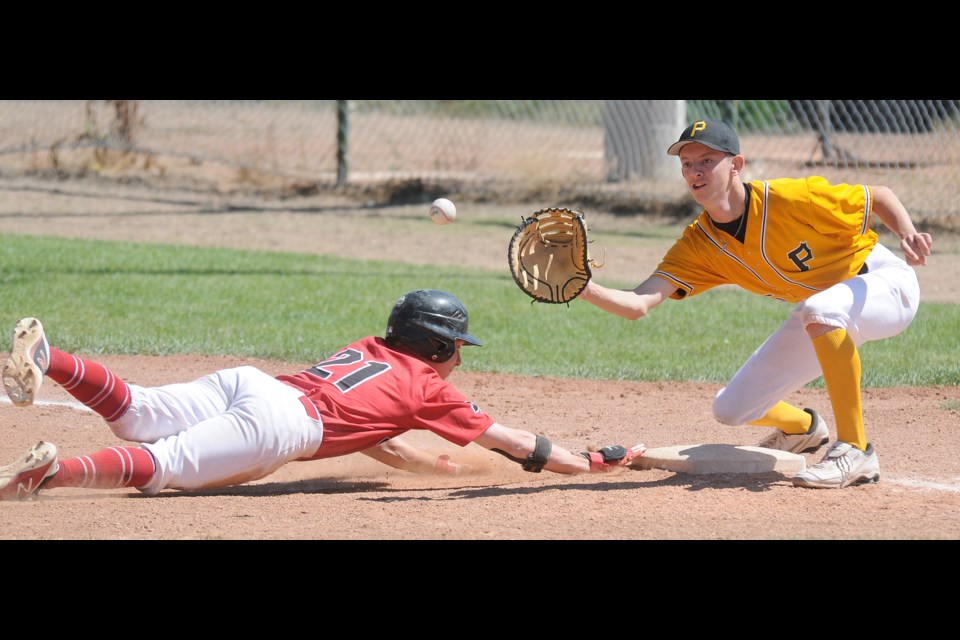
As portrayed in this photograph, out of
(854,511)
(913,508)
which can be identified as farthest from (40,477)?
(913,508)

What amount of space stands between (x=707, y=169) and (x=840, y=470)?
1.46 metres

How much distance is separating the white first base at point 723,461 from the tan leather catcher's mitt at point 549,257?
1.02 meters

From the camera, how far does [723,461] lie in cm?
534

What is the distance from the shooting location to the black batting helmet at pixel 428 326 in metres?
4.99

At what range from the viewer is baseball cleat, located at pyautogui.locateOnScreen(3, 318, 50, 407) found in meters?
4.21

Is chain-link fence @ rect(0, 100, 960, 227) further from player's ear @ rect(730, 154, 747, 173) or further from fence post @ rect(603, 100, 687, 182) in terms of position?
player's ear @ rect(730, 154, 747, 173)

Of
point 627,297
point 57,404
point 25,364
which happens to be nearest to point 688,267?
point 627,297

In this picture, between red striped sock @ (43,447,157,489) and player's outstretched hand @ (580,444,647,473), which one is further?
player's outstretched hand @ (580,444,647,473)

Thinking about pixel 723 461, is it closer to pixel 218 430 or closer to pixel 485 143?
pixel 218 430

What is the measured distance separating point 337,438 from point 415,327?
64cm

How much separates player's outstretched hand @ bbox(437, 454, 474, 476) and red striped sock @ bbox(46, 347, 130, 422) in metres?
1.67

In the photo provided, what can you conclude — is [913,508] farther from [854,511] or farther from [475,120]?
[475,120]

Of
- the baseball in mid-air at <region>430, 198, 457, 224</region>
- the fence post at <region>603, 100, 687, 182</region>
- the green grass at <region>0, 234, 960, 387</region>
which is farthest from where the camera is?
the fence post at <region>603, 100, 687, 182</region>

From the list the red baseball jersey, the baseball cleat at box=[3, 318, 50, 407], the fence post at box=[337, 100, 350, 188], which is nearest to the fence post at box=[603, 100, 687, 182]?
the fence post at box=[337, 100, 350, 188]
